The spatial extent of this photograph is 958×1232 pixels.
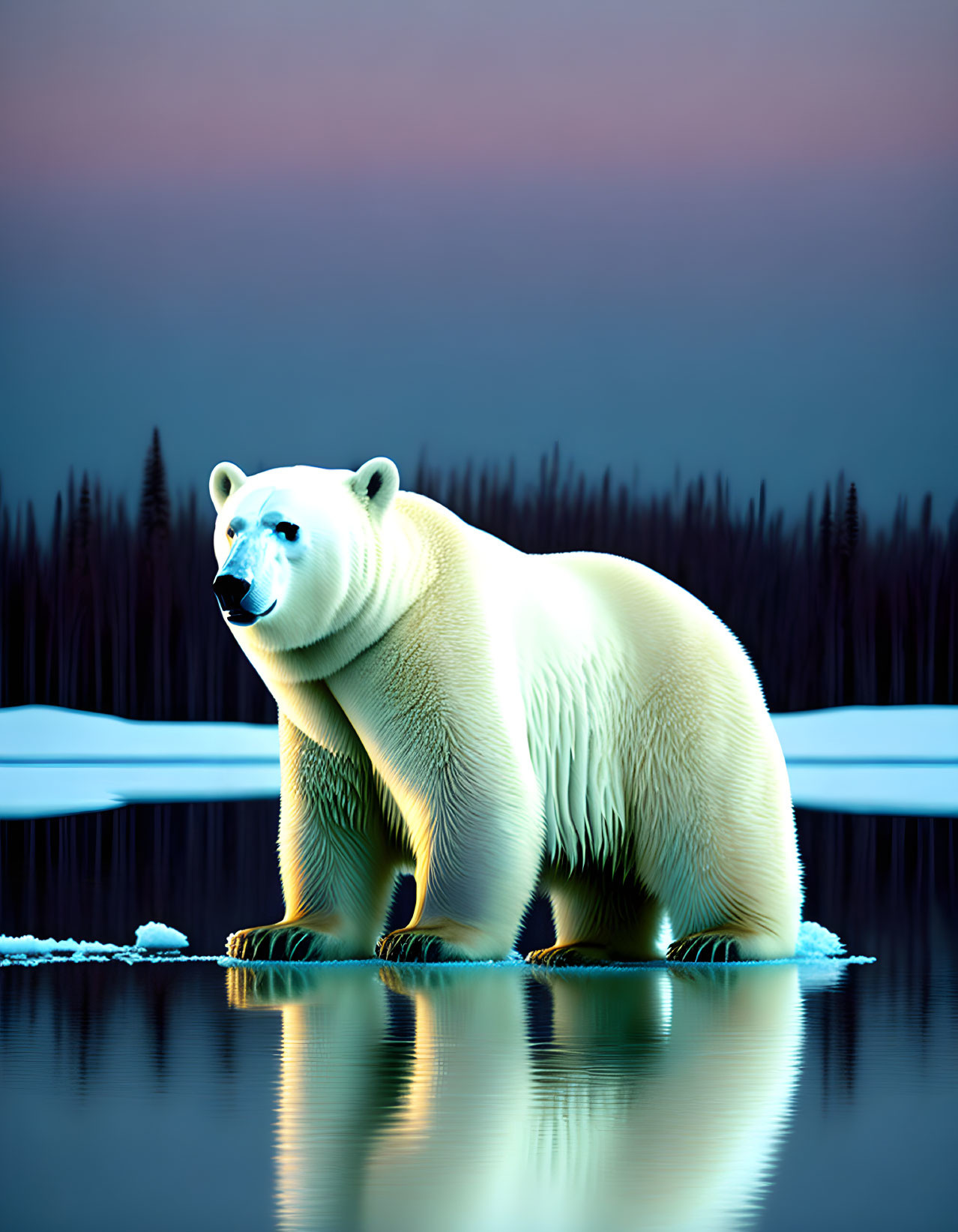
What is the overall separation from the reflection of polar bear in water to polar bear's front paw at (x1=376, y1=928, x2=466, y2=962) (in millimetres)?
206

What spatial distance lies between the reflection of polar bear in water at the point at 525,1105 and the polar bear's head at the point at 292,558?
1.01 m

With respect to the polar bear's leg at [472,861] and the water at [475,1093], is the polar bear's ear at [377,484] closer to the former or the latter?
the polar bear's leg at [472,861]

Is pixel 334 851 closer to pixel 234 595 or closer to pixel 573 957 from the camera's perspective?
pixel 573 957

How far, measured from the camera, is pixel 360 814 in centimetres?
547

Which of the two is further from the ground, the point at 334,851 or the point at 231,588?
the point at 231,588

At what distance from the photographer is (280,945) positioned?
529 centimetres

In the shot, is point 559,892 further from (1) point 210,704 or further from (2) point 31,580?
(2) point 31,580

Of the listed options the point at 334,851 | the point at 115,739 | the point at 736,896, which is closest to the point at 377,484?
the point at 334,851

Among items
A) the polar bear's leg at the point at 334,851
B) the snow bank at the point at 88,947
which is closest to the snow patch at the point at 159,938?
the snow bank at the point at 88,947

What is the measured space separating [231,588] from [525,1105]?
2169 millimetres

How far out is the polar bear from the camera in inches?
202

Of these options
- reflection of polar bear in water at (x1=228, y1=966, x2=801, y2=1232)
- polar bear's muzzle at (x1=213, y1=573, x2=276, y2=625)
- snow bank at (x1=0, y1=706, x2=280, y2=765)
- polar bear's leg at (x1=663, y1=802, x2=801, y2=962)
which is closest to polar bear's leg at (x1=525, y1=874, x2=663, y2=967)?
polar bear's leg at (x1=663, y1=802, x2=801, y2=962)

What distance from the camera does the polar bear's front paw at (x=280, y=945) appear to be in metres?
5.29

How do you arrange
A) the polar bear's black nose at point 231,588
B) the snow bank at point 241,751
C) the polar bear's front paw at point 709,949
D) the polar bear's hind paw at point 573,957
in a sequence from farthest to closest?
the snow bank at point 241,751 < the polar bear's hind paw at point 573,957 < the polar bear's front paw at point 709,949 < the polar bear's black nose at point 231,588
